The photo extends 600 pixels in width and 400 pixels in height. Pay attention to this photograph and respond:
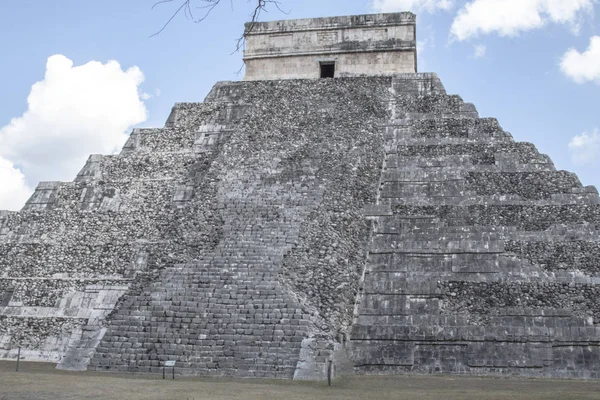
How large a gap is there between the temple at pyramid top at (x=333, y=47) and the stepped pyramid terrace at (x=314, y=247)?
127 cm

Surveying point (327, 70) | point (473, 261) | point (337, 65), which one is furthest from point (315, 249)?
point (327, 70)

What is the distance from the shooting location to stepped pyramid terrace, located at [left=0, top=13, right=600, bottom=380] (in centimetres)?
1119

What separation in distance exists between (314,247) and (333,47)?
30.3 ft

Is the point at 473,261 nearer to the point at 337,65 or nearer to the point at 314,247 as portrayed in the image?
the point at 314,247

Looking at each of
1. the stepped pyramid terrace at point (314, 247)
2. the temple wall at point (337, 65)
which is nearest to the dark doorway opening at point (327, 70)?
the temple wall at point (337, 65)

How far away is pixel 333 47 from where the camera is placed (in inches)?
804

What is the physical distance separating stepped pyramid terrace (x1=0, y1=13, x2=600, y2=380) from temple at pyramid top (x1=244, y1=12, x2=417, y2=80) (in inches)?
50.1

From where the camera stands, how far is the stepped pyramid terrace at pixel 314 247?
1119 cm

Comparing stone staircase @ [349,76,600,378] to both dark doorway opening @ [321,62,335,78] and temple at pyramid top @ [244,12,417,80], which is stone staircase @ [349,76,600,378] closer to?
temple at pyramid top @ [244,12,417,80]

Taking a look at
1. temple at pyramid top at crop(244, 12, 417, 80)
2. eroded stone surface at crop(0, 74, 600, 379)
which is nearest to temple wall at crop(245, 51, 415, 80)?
temple at pyramid top at crop(244, 12, 417, 80)

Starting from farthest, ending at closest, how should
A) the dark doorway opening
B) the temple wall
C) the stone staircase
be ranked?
the dark doorway opening → the temple wall → the stone staircase

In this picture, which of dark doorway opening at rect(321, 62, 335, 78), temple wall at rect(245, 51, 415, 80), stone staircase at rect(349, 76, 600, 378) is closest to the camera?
stone staircase at rect(349, 76, 600, 378)

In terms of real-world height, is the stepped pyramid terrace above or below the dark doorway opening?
below

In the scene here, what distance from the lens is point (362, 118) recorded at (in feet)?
57.2
